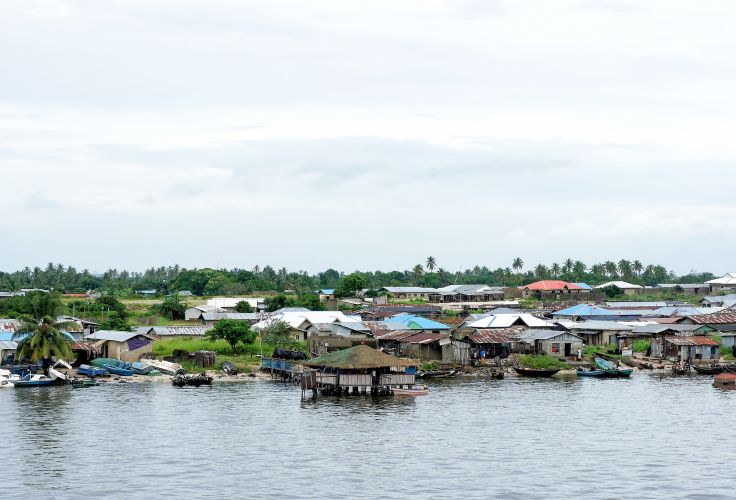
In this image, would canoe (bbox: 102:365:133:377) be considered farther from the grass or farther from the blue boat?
the grass

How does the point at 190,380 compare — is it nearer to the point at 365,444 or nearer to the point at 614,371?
the point at 365,444

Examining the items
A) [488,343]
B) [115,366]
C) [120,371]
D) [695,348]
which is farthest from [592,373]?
[115,366]

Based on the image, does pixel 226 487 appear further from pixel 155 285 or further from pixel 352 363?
pixel 155 285

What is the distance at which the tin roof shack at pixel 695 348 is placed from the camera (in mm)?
78938

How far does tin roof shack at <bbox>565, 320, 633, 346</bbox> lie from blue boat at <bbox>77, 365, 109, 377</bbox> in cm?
4314

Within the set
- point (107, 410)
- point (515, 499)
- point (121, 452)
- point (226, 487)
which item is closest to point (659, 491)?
point (515, 499)

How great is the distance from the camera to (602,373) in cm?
7150

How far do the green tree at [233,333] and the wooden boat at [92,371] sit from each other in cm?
1091

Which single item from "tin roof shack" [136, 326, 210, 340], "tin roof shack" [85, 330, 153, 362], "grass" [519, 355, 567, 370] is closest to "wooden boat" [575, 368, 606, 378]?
"grass" [519, 355, 567, 370]

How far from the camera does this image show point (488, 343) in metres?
76.8

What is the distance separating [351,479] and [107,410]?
20812 millimetres

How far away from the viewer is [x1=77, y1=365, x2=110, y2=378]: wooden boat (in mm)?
67500

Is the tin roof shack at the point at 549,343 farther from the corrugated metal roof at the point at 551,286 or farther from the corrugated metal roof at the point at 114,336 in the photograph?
the corrugated metal roof at the point at 551,286

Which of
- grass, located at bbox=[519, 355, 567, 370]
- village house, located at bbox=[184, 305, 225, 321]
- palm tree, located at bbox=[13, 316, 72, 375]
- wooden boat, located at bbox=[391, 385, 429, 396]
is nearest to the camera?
wooden boat, located at bbox=[391, 385, 429, 396]
